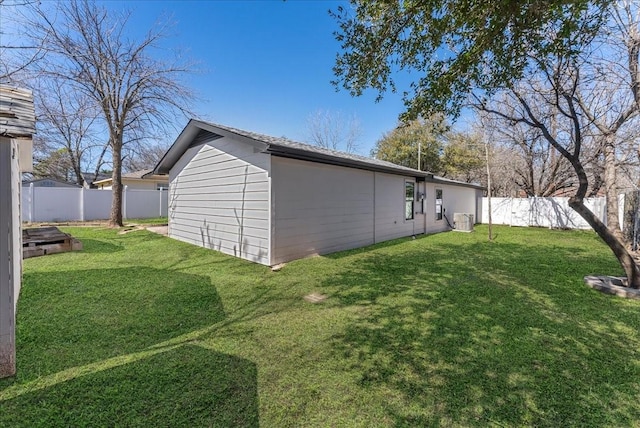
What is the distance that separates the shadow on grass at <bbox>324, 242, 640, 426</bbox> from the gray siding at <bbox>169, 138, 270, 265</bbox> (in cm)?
237

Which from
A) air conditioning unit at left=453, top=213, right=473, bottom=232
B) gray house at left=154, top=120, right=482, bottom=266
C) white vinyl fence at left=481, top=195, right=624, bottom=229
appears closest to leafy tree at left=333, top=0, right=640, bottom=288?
gray house at left=154, top=120, right=482, bottom=266

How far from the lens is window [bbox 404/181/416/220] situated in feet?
35.4

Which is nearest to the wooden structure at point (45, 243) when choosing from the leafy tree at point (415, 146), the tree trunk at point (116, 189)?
the tree trunk at point (116, 189)

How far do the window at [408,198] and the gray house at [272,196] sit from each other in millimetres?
113

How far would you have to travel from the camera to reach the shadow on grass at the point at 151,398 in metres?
1.94

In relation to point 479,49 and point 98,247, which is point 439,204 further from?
point 98,247

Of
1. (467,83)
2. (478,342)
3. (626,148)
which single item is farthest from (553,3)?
(626,148)

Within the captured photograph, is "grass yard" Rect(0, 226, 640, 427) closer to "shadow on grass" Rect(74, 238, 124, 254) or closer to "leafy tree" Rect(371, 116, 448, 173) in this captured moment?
"shadow on grass" Rect(74, 238, 124, 254)

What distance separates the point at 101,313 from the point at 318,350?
288 centimetres

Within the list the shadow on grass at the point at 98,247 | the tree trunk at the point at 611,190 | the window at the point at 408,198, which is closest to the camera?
the shadow on grass at the point at 98,247

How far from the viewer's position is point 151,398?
214 centimetres

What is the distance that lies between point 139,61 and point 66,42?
228 cm

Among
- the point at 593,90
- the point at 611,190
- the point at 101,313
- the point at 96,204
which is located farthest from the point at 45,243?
the point at 611,190

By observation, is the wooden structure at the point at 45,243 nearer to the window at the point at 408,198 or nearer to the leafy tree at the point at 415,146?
the window at the point at 408,198
